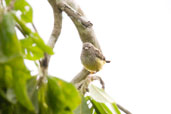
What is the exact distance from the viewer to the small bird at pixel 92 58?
135cm

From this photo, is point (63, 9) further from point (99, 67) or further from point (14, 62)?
point (14, 62)

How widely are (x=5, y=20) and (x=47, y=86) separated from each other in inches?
5.6

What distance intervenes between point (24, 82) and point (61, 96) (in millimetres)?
83

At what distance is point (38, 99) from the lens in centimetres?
53

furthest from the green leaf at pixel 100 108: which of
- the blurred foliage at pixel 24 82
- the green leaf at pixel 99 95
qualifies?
the blurred foliage at pixel 24 82

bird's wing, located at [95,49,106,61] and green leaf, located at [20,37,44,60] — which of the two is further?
bird's wing, located at [95,49,106,61]

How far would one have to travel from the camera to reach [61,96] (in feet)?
1.74

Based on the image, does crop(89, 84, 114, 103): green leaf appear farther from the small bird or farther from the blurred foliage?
the small bird

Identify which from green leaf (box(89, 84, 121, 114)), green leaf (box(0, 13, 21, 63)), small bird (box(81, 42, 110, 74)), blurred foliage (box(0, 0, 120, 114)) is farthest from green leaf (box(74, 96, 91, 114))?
small bird (box(81, 42, 110, 74))

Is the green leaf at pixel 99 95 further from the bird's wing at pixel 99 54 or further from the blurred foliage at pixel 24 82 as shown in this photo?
the bird's wing at pixel 99 54

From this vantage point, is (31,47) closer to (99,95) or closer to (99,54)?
(99,95)

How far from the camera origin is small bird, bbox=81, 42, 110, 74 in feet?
4.43

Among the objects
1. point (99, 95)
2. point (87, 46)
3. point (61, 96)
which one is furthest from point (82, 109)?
point (87, 46)

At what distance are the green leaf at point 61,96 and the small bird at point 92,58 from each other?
795 mm
